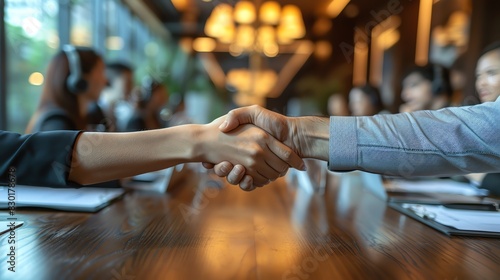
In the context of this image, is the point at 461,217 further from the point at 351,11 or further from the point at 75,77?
the point at 351,11

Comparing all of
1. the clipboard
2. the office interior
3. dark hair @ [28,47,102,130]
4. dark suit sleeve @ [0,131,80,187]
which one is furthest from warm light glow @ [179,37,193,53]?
the clipboard

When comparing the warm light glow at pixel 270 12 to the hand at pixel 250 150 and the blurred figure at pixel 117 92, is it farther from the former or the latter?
the hand at pixel 250 150

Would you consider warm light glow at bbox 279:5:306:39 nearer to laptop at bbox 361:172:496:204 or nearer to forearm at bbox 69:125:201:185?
laptop at bbox 361:172:496:204

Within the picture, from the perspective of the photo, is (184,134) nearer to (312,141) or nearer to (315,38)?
(312,141)

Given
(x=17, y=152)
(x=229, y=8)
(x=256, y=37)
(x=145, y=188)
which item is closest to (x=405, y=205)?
(x=145, y=188)

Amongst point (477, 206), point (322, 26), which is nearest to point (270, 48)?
point (322, 26)

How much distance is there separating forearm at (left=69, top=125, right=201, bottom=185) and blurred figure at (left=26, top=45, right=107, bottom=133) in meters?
0.86

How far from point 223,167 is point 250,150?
80 millimetres

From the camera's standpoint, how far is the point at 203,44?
7.21 m

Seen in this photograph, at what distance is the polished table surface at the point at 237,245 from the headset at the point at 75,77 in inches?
37.1

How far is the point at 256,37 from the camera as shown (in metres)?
3.87

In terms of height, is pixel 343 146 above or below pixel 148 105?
below

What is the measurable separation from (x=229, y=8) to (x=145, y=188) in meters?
2.82

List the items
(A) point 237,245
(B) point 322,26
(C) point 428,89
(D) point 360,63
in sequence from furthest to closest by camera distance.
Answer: (B) point 322,26, (D) point 360,63, (C) point 428,89, (A) point 237,245
